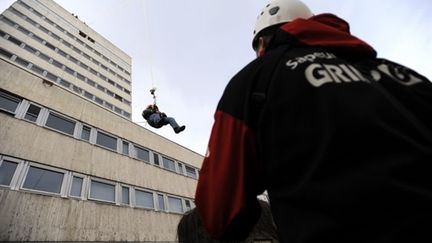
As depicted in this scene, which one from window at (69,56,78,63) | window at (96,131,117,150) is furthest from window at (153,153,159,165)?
window at (69,56,78,63)

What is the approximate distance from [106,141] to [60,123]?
254 centimetres

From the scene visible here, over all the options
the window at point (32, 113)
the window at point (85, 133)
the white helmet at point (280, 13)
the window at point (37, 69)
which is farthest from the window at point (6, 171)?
the window at point (37, 69)

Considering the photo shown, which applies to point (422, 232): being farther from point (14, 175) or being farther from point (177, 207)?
point (177, 207)

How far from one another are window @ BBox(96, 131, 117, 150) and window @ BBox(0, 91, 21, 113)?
3.92m

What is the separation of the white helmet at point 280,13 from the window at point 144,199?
12924mm

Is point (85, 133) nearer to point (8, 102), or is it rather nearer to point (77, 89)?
point (8, 102)

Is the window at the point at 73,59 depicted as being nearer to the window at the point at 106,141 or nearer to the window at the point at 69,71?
the window at the point at 69,71

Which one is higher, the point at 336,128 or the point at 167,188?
the point at 167,188

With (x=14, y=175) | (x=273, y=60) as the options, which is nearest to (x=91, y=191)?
(x=14, y=175)

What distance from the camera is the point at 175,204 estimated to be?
15508 millimetres

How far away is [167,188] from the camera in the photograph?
51.4ft

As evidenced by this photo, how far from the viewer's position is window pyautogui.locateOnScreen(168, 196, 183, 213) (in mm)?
15102

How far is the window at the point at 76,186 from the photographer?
10.4 metres

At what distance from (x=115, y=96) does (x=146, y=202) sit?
2559 centimetres
